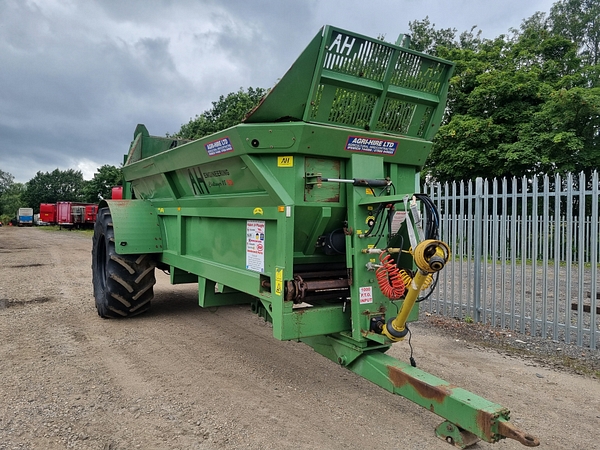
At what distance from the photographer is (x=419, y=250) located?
259 centimetres

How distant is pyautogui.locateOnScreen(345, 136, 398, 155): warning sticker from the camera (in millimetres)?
3520

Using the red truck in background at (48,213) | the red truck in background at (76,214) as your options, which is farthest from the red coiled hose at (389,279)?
the red truck in background at (48,213)

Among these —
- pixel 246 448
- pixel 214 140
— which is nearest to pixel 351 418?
pixel 246 448

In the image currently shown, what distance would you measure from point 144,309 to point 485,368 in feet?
14.9

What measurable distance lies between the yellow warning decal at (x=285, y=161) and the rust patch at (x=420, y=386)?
1.66 metres

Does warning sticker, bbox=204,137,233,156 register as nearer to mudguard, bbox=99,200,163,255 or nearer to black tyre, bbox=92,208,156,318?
mudguard, bbox=99,200,163,255

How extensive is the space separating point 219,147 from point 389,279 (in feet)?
6.07

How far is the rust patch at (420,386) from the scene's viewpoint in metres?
2.70

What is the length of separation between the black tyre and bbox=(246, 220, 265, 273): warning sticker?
8.72 ft

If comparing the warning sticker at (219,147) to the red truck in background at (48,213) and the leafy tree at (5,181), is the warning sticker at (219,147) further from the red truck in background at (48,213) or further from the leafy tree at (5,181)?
the leafy tree at (5,181)

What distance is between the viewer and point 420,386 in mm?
2824

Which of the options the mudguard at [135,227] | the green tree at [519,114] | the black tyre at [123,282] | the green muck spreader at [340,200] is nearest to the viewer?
the green muck spreader at [340,200]

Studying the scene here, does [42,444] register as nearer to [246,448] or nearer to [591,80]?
[246,448]

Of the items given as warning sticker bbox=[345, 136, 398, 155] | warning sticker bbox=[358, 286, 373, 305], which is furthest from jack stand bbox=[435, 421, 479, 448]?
warning sticker bbox=[345, 136, 398, 155]
